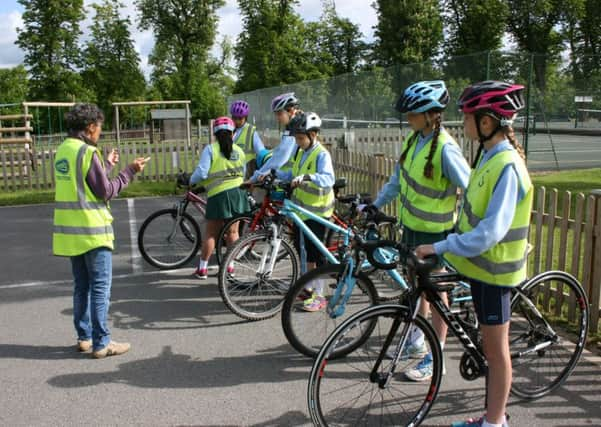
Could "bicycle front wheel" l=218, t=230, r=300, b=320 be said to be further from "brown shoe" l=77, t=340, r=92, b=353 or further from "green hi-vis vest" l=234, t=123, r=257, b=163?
"green hi-vis vest" l=234, t=123, r=257, b=163

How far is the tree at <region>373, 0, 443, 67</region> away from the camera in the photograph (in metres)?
55.4

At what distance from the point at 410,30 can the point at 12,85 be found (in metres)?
40.7

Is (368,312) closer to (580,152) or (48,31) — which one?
(580,152)

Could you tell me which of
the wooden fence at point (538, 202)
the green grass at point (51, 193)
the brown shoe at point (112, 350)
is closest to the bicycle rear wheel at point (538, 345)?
the wooden fence at point (538, 202)

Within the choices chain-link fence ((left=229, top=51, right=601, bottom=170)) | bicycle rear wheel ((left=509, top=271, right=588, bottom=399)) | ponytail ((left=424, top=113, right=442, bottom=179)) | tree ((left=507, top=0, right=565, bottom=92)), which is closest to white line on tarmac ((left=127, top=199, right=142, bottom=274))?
ponytail ((left=424, top=113, right=442, bottom=179))

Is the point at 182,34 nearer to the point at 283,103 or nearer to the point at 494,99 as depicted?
the point at 283,103

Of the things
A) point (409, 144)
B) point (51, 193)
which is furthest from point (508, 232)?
point (51, 193)

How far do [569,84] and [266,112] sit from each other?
14175 millimetres

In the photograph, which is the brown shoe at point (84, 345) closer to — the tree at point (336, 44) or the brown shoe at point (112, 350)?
the brown shoe at point (112, 350)

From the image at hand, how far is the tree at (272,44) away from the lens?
54.0m

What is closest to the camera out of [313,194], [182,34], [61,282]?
[313,194]

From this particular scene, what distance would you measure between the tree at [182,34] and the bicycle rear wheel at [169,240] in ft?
156

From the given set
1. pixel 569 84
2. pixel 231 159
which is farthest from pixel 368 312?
pixel 569 84

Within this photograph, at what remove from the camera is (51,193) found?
1441cm
